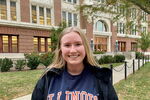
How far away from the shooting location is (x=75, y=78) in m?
1.75

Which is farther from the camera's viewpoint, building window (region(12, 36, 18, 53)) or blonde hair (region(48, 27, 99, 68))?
building window (region(12, 36, 18, 53))

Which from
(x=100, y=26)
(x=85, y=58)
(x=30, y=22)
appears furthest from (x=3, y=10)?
(x=85, y=58)

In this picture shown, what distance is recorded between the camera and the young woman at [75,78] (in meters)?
1.68

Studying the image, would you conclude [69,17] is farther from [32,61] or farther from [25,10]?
Result: [32,61]

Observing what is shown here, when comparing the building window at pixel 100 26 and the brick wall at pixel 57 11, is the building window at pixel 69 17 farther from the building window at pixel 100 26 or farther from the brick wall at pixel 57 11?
the building window at pixel 100 26

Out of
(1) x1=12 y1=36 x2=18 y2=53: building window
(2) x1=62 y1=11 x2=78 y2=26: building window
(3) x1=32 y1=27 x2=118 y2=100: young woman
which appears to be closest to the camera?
(3) x1=32 y1=27 x2=118 y2=100: young woman

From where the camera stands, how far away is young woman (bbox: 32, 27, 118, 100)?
5.51ft

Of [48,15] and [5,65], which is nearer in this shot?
[5,65]

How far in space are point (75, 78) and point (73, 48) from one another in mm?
281

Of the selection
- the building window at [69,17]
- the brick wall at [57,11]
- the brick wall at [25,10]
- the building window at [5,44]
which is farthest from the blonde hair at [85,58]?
the building window at [69,17]

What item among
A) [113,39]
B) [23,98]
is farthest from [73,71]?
[113,39]

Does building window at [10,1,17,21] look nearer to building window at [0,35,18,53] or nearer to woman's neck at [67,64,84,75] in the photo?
building window at [0,35,18,53]

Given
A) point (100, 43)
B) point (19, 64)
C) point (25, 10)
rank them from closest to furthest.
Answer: point (19, 64)
point (25, 10)
point (100, 43)

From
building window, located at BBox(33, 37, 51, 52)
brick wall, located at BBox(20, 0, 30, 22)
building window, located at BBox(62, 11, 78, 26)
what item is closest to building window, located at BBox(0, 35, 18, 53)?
brick wall, located at BBox(20, 0, 30, 22)
